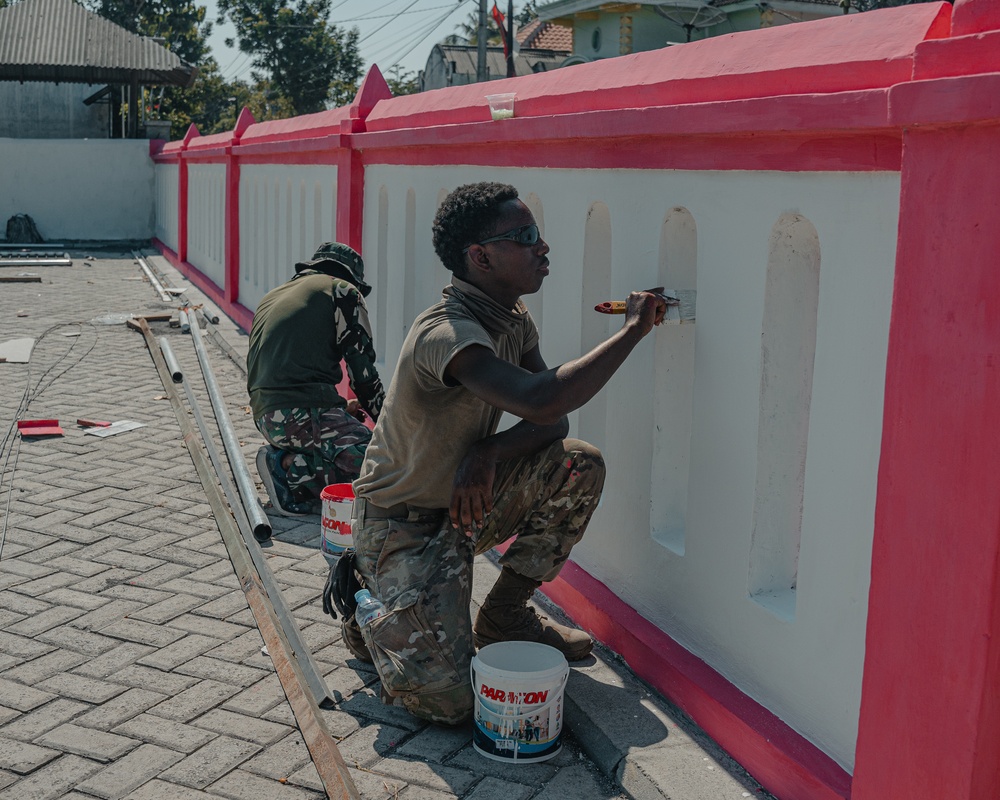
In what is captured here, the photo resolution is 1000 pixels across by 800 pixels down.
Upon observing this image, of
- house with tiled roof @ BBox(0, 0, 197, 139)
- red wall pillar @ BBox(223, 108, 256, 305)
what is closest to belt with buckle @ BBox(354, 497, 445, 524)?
red wall pillar @ BBox(223, 108, 256, 305)

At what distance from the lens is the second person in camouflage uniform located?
5984 mm

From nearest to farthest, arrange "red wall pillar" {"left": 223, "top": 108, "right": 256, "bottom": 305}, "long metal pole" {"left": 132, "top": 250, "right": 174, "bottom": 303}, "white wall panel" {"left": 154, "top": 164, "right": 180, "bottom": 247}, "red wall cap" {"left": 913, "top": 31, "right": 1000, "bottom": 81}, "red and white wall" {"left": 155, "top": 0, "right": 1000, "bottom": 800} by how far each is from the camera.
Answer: "red wall cap" {"left": 913, "top": 31, "right": 1000, "bottom": 81} → "red and white wall" {"left": 155, "top": 0, "right": 1000, "bottom": 800} → "red wall pillar" {"left": 223, "top": 108, "right": 256, "bottom": 305} → "long metal pole" {"left": 132, "top": 250, "right": 174, "bottom": 303} → "white wall panel" {"left": 154, "top": 164, "right": 180, "bottom": 247}

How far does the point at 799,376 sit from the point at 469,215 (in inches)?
44.9

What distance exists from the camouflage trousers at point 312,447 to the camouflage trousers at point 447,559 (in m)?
2.07

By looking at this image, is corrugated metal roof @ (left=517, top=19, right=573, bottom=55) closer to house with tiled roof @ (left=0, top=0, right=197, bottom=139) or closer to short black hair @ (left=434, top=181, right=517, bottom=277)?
house with tiled roof @ (left=0, top=0, right=197, bottom=139)

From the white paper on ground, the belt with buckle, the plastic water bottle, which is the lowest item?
the white paper on ground

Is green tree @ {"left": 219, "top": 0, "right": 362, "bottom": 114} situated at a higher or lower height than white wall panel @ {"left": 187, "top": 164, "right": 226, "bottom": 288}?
higher

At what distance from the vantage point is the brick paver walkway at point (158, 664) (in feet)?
11.0

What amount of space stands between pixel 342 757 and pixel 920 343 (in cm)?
207

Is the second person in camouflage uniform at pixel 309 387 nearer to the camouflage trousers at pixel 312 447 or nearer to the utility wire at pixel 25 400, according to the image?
the camouflage trousers at pixel 312 447

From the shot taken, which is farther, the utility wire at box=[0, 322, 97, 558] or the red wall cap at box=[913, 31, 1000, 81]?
the utility wire at box=[0, 322, 97, 558]

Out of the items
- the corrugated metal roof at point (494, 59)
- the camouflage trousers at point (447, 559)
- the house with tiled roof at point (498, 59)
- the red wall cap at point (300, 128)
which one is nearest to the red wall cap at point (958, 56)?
the camouflage trousers at point (447, 559)

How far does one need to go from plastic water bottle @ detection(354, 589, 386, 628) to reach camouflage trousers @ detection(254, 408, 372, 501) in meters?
2.18

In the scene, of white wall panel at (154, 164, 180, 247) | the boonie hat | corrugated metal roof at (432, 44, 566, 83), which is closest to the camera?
the boonie hat
